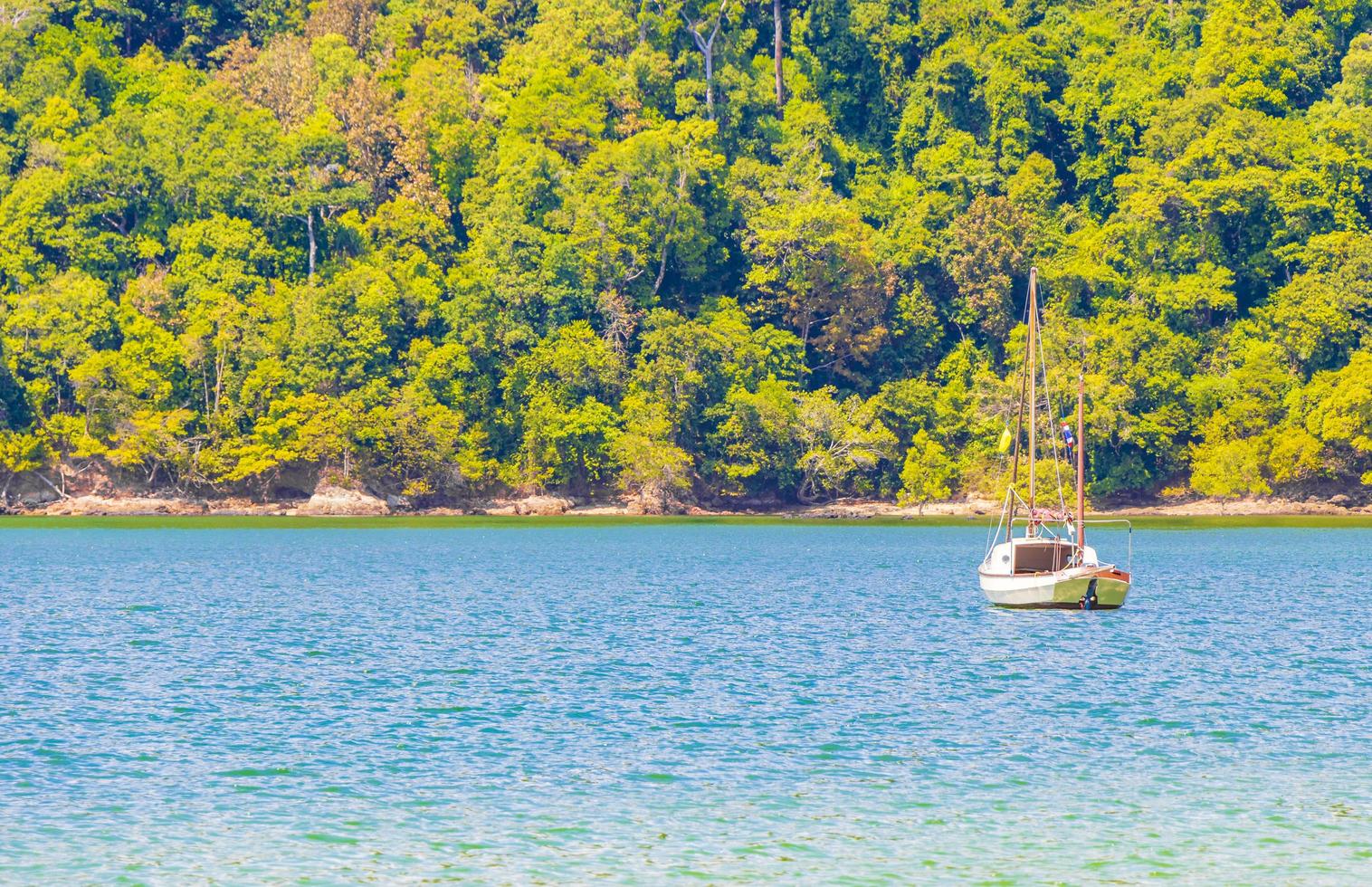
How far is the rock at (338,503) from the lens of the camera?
11181cm

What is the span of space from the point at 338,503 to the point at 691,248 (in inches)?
1184

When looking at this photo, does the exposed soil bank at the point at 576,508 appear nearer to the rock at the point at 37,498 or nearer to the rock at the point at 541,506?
the rock at the point at 541,506

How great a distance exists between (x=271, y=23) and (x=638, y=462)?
56.2m

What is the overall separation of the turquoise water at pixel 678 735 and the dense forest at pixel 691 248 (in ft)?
166

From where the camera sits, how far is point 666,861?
69.3ft

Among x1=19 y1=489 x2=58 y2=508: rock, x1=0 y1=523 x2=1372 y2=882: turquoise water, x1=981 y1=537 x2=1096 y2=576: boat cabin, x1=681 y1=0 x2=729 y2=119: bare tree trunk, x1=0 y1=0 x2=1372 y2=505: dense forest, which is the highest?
x1=681 y1=0 x2=729 y2=119: bare tree trunk

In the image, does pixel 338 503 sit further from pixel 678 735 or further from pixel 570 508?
pixel 678 735

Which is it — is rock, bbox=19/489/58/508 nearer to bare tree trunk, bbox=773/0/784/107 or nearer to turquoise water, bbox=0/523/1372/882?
turquoise water, bbox=0/523/1372/882

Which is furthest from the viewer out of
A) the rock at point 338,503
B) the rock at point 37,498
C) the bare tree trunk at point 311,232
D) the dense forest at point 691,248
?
the bare tree trunk at point 311,232

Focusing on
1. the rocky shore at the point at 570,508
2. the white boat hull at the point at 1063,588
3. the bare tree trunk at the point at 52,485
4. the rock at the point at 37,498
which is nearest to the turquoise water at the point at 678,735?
the white boat hull at the point at 1063,588

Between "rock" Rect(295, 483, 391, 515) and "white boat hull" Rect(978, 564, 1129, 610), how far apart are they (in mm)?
66504

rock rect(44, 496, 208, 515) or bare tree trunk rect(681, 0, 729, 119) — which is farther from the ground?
bare tree trunk rect(681, 0, 729, 119)

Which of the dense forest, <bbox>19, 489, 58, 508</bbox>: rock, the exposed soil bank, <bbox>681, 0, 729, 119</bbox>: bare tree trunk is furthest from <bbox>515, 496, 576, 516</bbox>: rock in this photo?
<bbox>681, 0, 729, 119</bbox>: bare tree trunk

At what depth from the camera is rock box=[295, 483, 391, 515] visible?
112 meters
